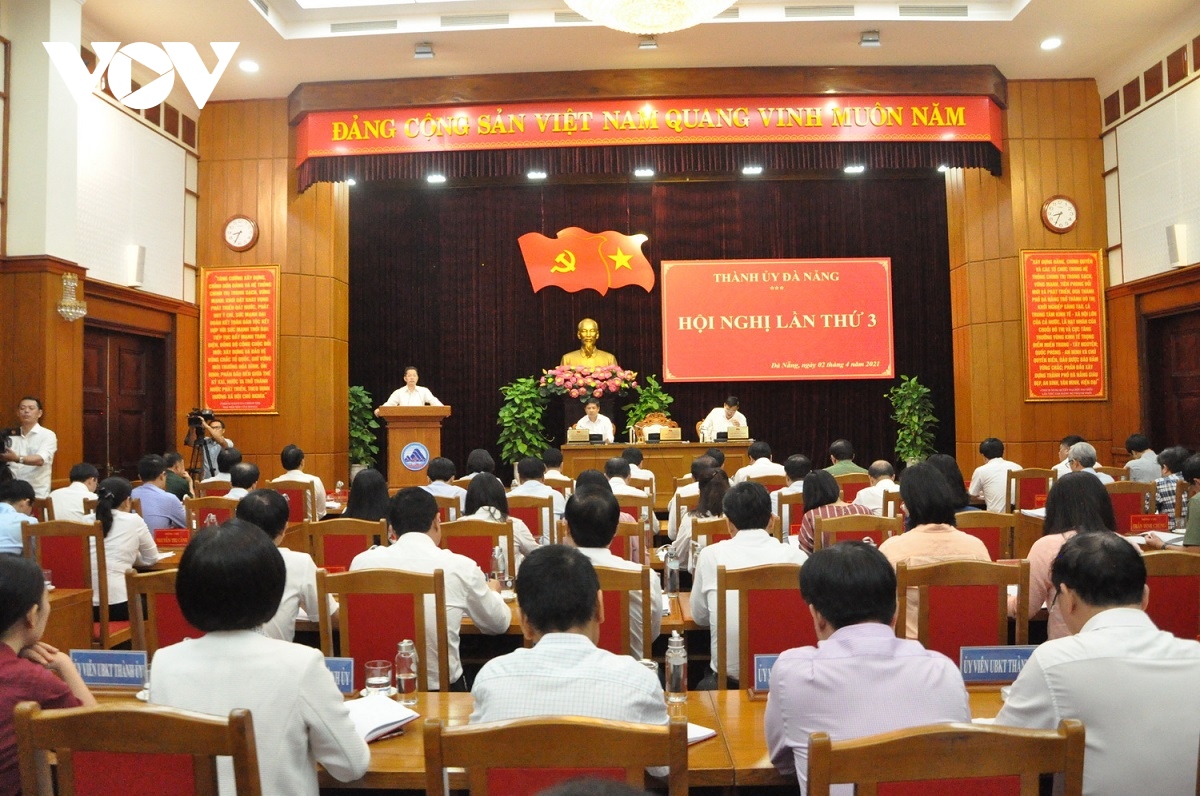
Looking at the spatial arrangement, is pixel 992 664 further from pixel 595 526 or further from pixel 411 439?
pixel 411 439

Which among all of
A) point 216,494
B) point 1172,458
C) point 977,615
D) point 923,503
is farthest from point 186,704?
point 1172,458

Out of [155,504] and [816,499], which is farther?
[155,504]

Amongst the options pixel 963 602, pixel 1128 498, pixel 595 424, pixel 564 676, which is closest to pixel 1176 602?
pixel 963 602

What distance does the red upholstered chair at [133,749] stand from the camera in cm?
133

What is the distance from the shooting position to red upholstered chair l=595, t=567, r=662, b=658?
8.07ft

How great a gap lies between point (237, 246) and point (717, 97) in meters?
4.83

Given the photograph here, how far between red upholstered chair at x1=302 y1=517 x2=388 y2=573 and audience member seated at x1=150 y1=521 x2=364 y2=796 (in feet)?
6.85

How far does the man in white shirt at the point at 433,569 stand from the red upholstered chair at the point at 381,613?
0.71 ft

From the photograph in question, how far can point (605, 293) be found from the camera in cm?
1105

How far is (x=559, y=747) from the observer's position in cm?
127

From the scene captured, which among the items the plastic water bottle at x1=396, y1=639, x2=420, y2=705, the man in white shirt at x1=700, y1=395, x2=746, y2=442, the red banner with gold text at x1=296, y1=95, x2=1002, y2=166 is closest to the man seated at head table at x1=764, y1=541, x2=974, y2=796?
the plastic water bottle at x1=396, y1=639, x2=420, y2=705

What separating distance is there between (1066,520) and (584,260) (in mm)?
8483

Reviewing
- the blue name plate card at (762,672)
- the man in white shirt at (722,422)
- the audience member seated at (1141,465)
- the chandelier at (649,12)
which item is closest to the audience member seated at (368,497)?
the blue name plate card at (762,672)

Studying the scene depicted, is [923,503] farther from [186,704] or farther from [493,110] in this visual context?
[493,110]
